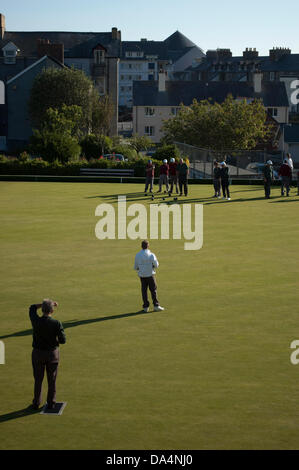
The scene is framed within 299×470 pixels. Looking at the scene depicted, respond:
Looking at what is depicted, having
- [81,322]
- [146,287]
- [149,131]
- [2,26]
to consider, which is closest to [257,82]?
[149,131]

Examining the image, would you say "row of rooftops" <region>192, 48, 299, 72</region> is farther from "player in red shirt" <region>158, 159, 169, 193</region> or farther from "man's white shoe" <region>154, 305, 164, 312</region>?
"man's white shoe" <region>154, 305, 164, 312</region>

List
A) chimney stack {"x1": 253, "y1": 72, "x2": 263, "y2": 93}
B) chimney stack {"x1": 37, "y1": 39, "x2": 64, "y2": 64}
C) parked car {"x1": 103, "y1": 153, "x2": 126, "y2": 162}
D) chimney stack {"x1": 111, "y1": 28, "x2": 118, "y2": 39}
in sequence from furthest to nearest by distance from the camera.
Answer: chimney stack {"x1": 253, "y1": 72, "x2": 263, "y2": 93} < chimney stack {"x1": 111, "y1": 28, "x2": 118, "y2": 39} < chimney stack {"x1": 37, "y1": 39, "x2": 64, "y2": 64} < parked car {"x1": 103, "y1": 153, "x2": 126, "y2": 162}

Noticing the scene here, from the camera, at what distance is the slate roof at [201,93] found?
91.6 m

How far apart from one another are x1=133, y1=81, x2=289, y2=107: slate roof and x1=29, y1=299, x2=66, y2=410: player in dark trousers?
84953mm

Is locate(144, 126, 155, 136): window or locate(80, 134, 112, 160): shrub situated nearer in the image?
locate(80, 134, 112, 160): shrub

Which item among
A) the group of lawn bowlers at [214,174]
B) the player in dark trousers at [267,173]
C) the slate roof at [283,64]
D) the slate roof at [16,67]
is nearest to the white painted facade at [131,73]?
the slate roof at [283,64]

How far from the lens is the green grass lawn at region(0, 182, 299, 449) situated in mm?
8355

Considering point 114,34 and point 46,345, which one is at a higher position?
point 114,34

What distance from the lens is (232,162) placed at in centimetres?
4762

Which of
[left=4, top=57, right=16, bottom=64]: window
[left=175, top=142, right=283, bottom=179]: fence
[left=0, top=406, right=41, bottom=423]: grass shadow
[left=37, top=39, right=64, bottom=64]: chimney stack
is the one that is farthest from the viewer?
[left=4, top=57, right=16, bottom=64]: window

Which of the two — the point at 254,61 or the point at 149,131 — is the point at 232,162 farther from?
the point at 254,61

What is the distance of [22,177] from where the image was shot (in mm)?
45812

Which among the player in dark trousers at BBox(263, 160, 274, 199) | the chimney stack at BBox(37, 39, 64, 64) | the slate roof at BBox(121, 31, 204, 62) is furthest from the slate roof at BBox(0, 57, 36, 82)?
the slate roof at BBox(121, 31, 204, 62)

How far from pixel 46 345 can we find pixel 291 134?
74.7 m
